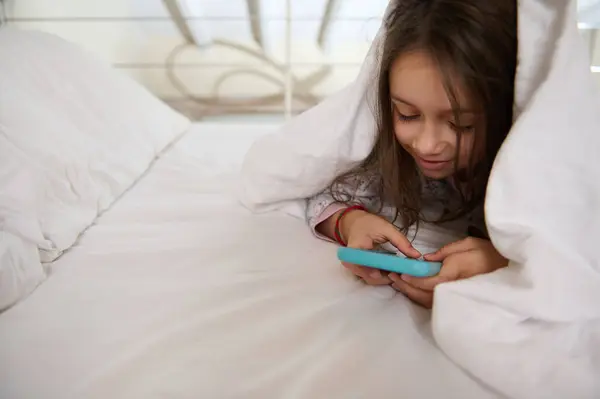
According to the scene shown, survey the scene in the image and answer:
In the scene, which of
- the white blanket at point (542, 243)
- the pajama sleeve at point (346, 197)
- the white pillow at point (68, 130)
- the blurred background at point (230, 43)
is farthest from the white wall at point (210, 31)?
the white blanket at point (542, 243)

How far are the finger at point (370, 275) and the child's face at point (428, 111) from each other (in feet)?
0.50

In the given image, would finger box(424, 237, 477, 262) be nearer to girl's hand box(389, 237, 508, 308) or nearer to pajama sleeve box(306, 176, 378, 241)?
girl's hand box(389, 237, 508, 308)

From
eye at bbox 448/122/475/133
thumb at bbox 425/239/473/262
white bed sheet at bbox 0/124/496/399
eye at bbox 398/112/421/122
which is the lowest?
white bed sheet at bbox 0/124/496/399

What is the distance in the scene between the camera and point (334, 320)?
1.79ft

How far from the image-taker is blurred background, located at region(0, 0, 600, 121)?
168 centimetres

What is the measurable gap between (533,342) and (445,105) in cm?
27

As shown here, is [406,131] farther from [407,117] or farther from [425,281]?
[425,281]

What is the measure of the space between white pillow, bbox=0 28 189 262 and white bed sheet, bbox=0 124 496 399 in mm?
55

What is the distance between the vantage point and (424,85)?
23.5 inches

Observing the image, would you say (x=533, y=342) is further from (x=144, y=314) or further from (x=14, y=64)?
(x=14, y=64)

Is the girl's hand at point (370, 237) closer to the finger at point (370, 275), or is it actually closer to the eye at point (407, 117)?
the finger at point (370, 275)

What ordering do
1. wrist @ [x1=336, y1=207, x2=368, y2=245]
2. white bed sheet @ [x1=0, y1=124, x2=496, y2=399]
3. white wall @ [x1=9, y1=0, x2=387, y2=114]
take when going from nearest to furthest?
white bed sheet @ [x1=0, y1=124, x2=496, y2=399]
wrist @ [x1=336, y1=207, x2=368, y2=245]
white wall @ [x1=9, y1=0, x2=387, y2=114]

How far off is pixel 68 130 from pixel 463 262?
0.67 metres

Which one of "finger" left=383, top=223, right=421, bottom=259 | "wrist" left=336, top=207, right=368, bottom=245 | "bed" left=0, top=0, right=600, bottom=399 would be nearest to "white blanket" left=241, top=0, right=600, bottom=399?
"bed" left=0, top=0, right=600, bottom=399
